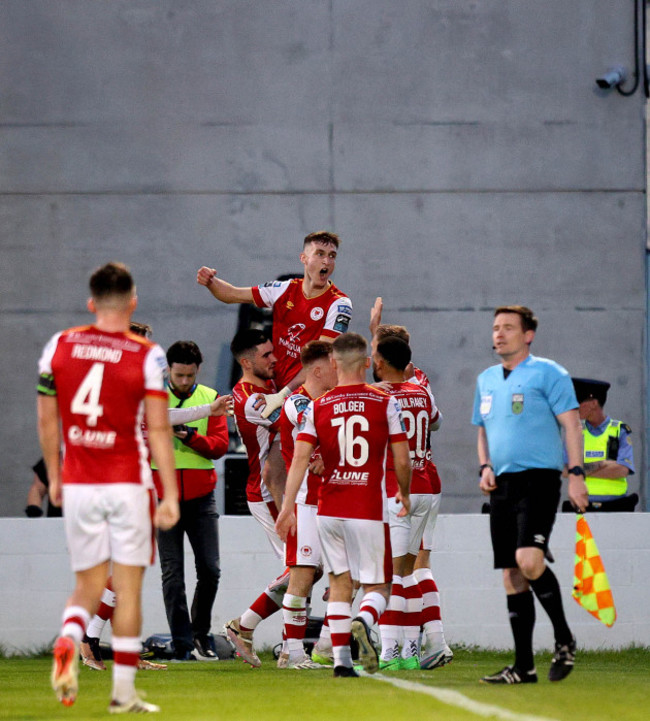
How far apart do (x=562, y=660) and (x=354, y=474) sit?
57.5 inches

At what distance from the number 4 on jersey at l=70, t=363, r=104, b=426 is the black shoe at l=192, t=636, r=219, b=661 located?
4.21 metres

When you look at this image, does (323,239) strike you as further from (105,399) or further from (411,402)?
(105,399)

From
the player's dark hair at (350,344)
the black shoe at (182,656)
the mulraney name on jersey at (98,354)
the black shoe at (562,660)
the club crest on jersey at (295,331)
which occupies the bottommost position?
the black shoe at (182,656)

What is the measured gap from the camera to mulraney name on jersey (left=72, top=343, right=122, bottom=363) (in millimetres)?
5328

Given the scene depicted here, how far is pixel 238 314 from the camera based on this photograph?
44.1 feet

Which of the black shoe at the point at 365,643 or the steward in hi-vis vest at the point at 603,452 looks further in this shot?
the steward in hi-vis vest at the point at 603,452

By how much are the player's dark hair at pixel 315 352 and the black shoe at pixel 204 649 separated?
2.35 meters

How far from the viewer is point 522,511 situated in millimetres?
6570

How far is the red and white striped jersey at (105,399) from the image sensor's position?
5.32 m

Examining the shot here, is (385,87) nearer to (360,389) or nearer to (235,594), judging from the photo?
(235,594)

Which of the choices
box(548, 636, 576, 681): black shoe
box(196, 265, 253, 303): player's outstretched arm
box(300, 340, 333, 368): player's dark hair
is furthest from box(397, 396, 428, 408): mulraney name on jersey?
box(548, 636, 576, 681): black shoe

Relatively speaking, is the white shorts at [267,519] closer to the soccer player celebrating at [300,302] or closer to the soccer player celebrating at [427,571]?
the soccer player celebrating at [300,302]

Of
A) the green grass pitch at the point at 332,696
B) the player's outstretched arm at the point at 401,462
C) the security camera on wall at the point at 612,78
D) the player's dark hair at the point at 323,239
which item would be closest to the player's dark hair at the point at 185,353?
the player's dark hair at the point at 323,239

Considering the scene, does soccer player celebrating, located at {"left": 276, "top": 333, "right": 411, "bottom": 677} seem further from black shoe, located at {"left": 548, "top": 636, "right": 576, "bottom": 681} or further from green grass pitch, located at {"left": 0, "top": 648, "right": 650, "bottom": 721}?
black shoe, located at {"left": 548, "top": 636, "right": 576, "bottom": 681}
